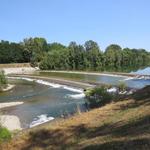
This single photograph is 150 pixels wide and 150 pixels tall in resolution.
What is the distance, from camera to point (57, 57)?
484 ft

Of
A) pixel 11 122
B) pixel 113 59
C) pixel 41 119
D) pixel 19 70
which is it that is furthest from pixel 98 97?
pixel 113 59

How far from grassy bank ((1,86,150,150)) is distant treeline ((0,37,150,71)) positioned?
117929mm

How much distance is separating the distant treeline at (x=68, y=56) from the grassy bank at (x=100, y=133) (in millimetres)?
117929

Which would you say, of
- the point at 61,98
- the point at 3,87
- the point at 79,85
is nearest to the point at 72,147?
the point at 61,98

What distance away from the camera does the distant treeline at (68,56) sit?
14725cm

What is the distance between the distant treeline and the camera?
483 ft

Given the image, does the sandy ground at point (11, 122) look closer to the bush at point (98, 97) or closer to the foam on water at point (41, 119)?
the foam on water at point (41, 119)

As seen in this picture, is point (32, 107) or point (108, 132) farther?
point (32, 107)

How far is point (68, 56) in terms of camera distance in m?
149

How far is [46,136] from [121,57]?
465 feet

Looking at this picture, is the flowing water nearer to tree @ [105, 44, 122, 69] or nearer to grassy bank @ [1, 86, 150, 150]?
grassy bank @ [1, 86, 150, 150]

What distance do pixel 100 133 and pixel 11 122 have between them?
26.0 m

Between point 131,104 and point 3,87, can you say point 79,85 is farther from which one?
point 131,104

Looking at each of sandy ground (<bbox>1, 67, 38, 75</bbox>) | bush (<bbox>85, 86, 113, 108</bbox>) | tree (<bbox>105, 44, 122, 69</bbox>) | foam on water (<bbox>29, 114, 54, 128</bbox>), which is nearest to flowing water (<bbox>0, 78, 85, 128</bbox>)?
foam on water (<bbox>29, 114, 54, 128</bbox>)
